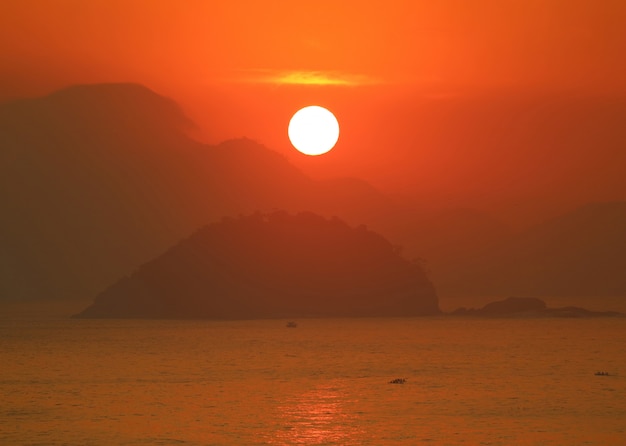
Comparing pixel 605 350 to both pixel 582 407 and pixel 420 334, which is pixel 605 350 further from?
pixel 582 407

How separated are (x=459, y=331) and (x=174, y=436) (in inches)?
5135

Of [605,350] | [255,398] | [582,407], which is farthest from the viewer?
[605,350]

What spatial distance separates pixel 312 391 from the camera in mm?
77500

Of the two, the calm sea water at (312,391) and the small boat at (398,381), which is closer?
the calm sea water at (312,391)

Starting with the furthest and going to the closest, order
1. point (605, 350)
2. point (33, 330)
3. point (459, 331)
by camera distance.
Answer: point (33, 330) → point (459, 331) → point (605, 350)

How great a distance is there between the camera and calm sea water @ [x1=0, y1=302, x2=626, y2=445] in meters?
53.6

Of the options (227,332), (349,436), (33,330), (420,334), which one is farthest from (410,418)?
(33,330)

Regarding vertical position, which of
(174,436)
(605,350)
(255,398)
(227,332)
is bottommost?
(174,436)

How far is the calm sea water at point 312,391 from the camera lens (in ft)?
176

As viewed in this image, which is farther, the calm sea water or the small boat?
the small boat

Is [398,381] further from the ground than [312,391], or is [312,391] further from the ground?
[398,381]

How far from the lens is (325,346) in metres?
137

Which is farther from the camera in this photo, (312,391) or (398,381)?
(398,381)

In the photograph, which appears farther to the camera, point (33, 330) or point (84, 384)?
point (33, 330)
